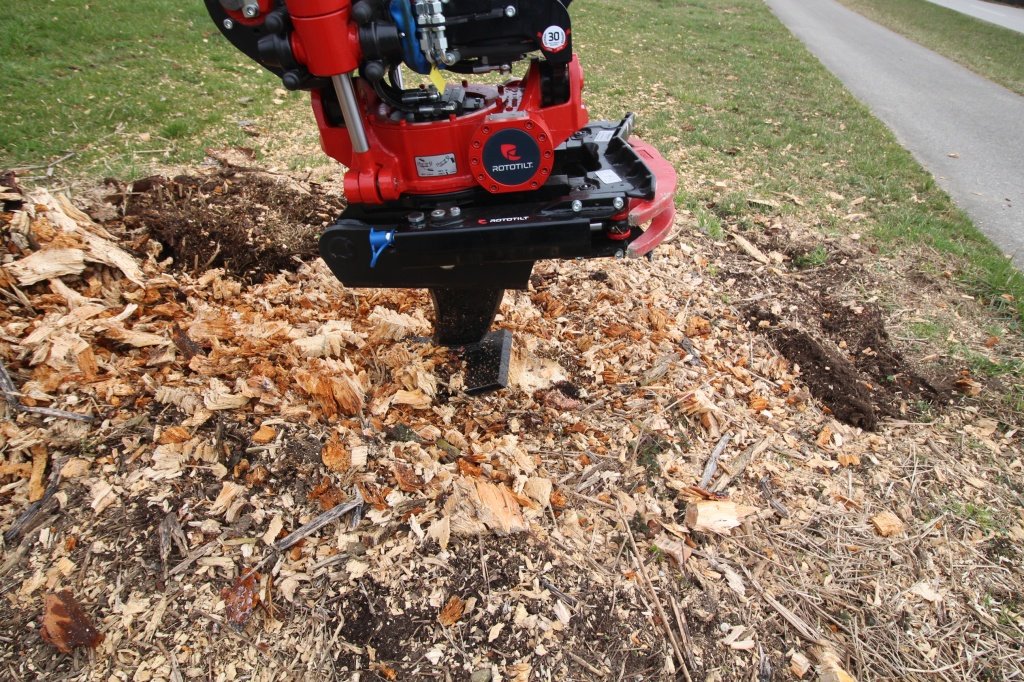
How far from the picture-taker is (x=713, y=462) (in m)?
3.07

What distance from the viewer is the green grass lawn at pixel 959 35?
11.2m

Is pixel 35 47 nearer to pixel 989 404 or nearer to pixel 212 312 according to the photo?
pixel 212 312

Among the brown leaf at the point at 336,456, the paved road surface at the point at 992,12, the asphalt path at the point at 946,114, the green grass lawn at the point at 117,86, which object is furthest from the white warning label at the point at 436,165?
the paved road surface at the point at 992,12

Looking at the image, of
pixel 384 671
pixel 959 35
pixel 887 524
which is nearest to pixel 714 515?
pixel 887 524

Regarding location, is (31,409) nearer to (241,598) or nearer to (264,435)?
(264,435)

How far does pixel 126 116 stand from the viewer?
219 inches

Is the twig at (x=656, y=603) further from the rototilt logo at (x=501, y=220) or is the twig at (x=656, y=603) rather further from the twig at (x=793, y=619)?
the rototilt logo at (x=501, y=220)

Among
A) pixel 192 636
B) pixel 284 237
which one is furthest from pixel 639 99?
pixel 192 636

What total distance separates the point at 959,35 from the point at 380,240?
685 inches

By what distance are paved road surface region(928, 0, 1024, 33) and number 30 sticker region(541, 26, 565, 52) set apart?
18.2 metres

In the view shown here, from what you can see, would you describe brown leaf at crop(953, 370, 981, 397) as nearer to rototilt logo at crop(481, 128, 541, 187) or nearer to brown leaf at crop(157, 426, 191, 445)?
rototilt logo at crop(481, 128, 541, 187)

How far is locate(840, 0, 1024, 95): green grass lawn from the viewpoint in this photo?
1116cm

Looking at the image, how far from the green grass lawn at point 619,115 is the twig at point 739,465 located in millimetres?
2486

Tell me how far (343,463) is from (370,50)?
176 centimetres
